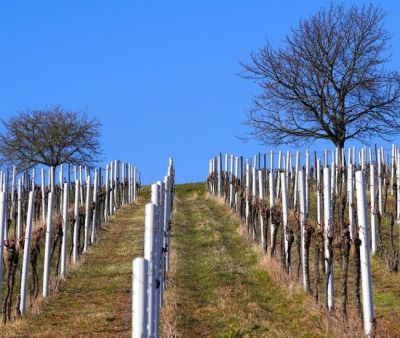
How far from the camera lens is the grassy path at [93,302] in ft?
38.7

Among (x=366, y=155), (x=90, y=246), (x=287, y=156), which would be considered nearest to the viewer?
(x=90, y=246)

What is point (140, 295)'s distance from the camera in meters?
6.63

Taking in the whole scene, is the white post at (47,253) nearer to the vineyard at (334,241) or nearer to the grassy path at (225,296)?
the grassy path at (225,296)

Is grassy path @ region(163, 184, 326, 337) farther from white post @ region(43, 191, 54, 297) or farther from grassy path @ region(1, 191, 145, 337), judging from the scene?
white post @ region(43, 191, 54, 297)

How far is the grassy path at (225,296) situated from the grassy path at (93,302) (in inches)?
34.1

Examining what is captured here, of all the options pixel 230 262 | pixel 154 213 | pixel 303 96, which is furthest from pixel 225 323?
pixel 303 96

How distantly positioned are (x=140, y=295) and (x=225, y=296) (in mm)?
7393

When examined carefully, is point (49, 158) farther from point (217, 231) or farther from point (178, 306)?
point (178, 306)

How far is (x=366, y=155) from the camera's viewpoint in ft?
117

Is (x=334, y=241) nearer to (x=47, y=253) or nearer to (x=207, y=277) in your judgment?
(x=207, y=277)

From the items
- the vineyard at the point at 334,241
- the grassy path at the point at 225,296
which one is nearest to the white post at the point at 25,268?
the grassy path at the point at 225,296

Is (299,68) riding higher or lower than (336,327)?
higher

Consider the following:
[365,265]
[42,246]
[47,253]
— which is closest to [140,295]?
[365,265]

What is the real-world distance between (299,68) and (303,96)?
1173 mm
